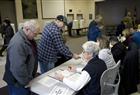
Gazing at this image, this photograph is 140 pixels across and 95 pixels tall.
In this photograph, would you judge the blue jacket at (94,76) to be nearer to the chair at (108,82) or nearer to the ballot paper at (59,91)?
the chair at (108,82)

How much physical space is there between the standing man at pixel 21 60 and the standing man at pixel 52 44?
660mm

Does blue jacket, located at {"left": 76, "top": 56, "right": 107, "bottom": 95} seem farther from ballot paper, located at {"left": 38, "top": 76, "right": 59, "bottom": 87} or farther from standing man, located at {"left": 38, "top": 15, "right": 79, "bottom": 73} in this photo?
standing man, located at {"left": 38, "top": 15, "right": 79, "bottom": 73}

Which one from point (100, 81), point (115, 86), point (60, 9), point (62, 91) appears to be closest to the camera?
point (100, 81)

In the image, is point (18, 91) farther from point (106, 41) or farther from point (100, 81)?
point (106, 41)

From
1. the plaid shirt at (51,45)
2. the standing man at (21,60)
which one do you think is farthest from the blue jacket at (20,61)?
the plaid shirt at (51,45)

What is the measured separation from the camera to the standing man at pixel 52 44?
2.68 m

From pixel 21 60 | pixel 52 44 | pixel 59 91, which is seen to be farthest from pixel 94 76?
pixel 52 44

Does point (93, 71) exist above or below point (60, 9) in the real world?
below

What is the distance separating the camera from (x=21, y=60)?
1.83 metres

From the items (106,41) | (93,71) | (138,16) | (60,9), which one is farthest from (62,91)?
(138,16)

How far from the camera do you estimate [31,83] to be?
204 cm

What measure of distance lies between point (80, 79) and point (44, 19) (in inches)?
362

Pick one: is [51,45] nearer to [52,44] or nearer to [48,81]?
[52,44]

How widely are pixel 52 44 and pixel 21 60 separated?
37.2 inches
